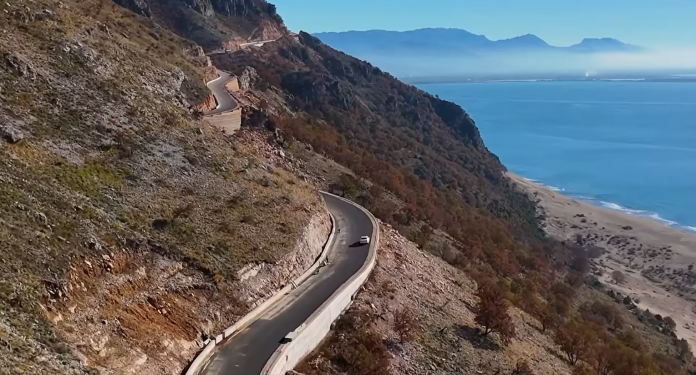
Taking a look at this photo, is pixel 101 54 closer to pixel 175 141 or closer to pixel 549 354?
pixel 175 141

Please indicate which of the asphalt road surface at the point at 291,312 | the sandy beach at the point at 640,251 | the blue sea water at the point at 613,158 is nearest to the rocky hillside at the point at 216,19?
the asphalt road surface at the point at 291,312

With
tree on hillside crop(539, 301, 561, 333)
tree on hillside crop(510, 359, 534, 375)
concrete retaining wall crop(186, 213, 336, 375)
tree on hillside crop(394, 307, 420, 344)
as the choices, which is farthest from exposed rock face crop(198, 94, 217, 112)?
tree on hillside crop(510, 359, 534, 375)

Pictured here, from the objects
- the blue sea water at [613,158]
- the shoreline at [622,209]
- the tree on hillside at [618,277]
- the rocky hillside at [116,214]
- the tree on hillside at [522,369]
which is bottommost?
the tree on hillside at [618,277]

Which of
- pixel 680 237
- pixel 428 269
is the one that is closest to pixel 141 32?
pixel 428 269

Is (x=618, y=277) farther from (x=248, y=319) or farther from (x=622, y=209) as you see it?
(x=248, y=319)

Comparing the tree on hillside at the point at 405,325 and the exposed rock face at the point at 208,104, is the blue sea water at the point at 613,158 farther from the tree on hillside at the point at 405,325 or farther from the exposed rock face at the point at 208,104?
the tree on hillside at the point at 405,325

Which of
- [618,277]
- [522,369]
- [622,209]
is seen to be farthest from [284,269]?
[622,209]
